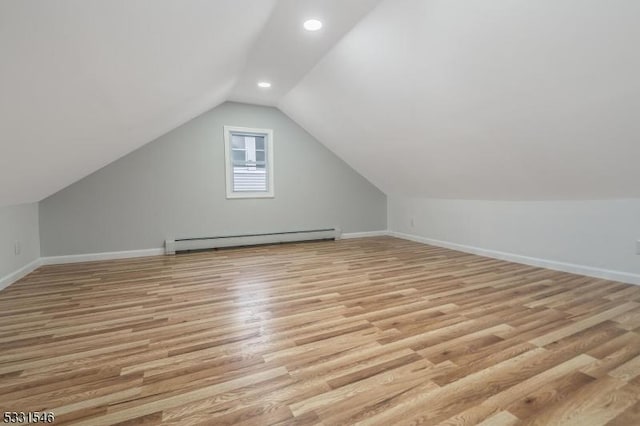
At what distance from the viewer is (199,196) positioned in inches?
183

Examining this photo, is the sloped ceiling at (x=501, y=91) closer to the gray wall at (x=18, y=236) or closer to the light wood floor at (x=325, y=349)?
the light wood floor at (x=325, y=349)

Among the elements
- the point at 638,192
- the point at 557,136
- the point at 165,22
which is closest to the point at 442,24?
the point at 557,136

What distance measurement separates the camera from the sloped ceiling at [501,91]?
1841mm

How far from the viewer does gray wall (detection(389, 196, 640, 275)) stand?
2871mm

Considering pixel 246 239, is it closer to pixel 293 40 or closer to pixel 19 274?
pixel 19 274

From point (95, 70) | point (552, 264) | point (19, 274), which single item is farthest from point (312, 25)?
point (19, 274)

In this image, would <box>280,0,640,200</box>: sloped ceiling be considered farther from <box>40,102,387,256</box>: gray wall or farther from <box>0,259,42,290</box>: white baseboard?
<box>0,259,42,290</box>: white baseboard

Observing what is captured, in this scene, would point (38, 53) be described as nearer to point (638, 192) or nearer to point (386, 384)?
point (386, 384)

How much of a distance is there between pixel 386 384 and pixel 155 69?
2479 mm

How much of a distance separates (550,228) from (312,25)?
338 cm

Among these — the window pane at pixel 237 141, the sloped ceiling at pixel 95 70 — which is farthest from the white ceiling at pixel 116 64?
the window pane at pixel 237 141

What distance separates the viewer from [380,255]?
4262mm

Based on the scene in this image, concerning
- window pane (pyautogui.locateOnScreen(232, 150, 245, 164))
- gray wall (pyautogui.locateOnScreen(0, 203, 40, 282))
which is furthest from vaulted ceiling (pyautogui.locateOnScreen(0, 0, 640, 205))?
window pane (pyautogui.locateOnScreen(232, 150, 245, 164))

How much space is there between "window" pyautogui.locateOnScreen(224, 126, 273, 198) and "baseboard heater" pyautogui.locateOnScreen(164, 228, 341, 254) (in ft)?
2.30
